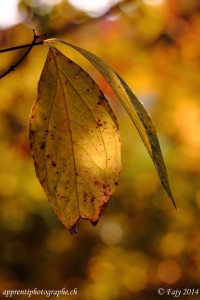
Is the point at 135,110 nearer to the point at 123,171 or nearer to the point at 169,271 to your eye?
the point at 123,171

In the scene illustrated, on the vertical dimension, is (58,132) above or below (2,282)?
above


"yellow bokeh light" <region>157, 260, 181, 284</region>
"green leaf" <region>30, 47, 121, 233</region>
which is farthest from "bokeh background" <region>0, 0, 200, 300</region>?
"green leaf" <region>30, 47, 121, 233</region>

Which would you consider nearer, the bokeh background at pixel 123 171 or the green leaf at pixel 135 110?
the green leaf at pixel 135 110

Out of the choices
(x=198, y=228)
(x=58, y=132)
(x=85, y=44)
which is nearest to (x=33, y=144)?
(x=58, y=132)

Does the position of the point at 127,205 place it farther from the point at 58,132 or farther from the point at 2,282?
the point at 58,132

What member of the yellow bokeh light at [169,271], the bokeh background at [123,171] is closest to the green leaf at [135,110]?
the bokeh background at [123,171]

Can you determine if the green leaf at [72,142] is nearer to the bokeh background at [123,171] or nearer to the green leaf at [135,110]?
the green leaf at [135,110]
